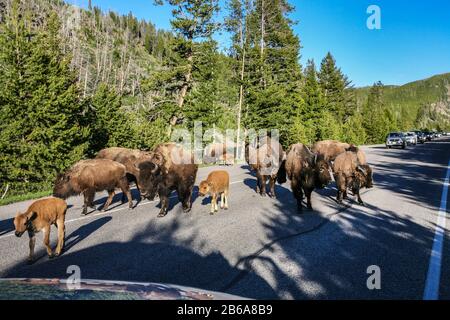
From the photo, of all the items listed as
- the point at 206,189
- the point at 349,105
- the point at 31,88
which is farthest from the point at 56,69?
the point at 349,105

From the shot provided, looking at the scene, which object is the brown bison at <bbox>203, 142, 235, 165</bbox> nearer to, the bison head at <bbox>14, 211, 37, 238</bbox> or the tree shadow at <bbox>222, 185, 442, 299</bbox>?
the tree shadow at <bbox>222, 185, 442, 299</bbox>

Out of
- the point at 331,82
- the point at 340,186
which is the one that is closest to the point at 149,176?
the point at 340,186

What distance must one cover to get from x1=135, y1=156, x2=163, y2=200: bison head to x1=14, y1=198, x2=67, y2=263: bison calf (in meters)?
3.08

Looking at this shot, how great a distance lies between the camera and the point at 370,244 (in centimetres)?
589

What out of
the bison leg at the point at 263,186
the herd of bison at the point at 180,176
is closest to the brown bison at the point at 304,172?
the herd of bison at the point at 180,176

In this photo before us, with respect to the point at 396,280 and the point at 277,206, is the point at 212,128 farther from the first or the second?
the point at 396,280

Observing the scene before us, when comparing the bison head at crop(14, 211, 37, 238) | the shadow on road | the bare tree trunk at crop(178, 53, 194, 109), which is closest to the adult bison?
the shadow on road

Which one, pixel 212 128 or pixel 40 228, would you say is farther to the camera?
pixel 212 128

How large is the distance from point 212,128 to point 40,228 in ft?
79.5

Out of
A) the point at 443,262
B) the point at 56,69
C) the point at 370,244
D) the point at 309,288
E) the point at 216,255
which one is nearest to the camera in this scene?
the point at 309,288

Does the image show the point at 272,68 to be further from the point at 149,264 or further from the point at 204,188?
the point at 149,264

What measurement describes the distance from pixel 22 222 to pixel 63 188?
3.35 metres

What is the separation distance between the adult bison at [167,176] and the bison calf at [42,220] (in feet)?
10.2

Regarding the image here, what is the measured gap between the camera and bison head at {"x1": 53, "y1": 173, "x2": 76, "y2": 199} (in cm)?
833
